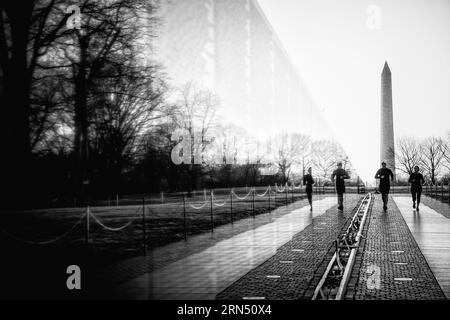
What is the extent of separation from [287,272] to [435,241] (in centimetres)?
428

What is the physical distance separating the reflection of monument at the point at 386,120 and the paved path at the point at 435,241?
42.0 metres

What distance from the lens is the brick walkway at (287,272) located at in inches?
219

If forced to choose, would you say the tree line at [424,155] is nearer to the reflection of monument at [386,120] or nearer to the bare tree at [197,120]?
the reflection of monument at [386,120]

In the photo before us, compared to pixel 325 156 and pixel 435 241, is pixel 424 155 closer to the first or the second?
pixel 325 156

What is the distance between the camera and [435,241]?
9.48 meters

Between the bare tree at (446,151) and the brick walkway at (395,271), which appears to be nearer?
the brick walkway at (395,271)

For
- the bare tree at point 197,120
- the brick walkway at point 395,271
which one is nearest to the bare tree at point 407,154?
the bare tree at point 197,120

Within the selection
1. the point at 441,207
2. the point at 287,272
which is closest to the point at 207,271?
the point at 287,272

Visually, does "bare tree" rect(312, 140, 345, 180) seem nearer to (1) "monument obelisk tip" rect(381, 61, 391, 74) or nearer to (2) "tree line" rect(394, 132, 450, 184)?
(2) "tree line" rect(394, 132, 450, 184)

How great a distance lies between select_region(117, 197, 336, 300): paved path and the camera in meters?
5.76

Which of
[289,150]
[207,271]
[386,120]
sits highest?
[386,120]

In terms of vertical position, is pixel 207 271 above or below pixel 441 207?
below

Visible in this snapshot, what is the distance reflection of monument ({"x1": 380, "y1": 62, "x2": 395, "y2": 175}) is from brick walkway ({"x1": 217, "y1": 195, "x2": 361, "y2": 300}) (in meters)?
47.4

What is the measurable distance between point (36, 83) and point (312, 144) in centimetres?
8106
